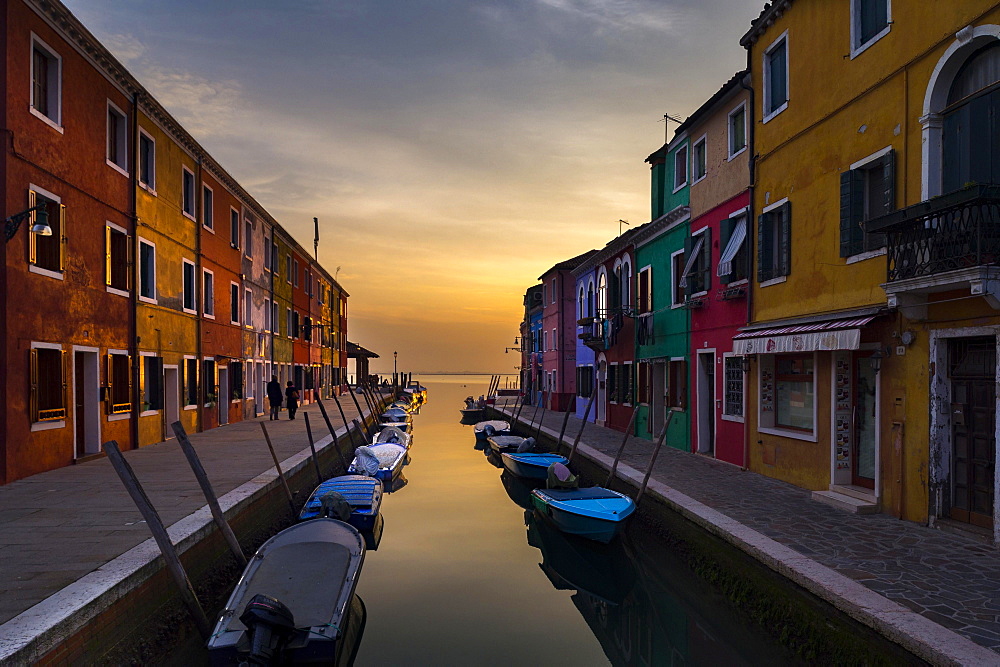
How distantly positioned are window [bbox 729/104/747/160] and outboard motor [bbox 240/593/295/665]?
41.2 ft

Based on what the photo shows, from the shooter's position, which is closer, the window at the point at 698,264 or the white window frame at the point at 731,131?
the white window frame at the point at 731,131

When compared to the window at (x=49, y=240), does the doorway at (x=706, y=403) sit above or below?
below

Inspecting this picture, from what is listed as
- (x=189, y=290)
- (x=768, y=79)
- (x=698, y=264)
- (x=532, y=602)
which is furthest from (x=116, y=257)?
(x=768, y=79)

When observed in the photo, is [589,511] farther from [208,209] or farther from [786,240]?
[208,209]

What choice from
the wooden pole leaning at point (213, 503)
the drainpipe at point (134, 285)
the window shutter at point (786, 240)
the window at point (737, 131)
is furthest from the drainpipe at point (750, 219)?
the drainpipe at point (134, 285)

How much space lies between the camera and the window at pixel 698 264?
16.1 m

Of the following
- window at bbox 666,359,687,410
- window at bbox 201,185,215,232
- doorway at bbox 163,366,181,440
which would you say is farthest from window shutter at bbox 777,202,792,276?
window at bbox 201,185,215,232

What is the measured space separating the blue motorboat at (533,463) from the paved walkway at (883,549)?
5.40 meters

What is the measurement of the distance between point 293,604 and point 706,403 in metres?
12.1

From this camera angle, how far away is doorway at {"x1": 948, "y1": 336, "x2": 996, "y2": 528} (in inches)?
320

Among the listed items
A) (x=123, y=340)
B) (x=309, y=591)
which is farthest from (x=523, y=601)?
(x=123, y=340)

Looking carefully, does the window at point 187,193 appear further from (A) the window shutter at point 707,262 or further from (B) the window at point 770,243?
(B) the window at point 770,243

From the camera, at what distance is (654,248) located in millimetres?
20203

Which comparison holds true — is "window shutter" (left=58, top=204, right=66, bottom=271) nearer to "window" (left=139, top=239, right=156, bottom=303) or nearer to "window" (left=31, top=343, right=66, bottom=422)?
"window" (left=31, top=343, right=66, bottom=422)
